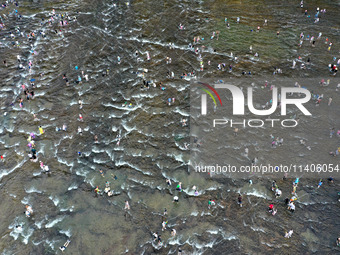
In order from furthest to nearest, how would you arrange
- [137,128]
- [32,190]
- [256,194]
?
[137,128] → [32,190] → [256,194]

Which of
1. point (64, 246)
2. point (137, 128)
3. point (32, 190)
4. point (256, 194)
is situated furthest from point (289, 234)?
point (32, 190)

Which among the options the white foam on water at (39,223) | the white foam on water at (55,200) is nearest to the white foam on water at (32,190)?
the white foam on water at (55,200)

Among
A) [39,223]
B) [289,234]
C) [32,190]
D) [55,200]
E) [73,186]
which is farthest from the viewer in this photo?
[73,186]

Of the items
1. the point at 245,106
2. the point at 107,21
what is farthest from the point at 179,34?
Answer: the point at 245,106

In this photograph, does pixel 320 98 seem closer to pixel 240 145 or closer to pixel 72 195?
pixel 240 145

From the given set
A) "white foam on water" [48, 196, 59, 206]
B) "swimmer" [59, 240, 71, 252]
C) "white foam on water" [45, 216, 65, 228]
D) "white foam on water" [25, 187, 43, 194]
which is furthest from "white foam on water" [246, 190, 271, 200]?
"white foam on water" [25, 187, 43, 194]

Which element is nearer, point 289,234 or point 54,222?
point 289,234

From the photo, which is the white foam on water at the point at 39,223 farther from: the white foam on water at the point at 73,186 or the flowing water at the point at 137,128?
the white foam on water at the point at 73,186

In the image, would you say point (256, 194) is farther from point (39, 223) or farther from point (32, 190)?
point (32, 190)
